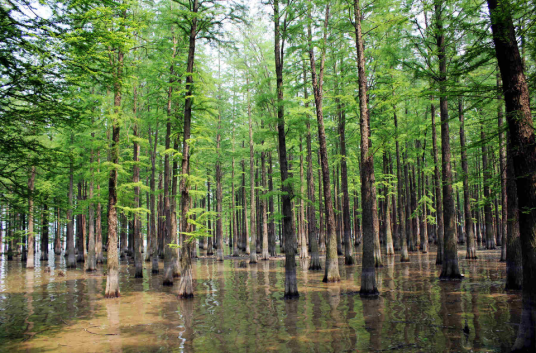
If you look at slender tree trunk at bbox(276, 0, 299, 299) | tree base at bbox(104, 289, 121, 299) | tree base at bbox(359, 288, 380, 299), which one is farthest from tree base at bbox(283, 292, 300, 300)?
tree base at bbox(104, 289, 121, 299)

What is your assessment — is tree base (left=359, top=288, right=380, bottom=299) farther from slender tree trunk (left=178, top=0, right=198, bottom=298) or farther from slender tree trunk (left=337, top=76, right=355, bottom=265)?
slender tree trunk (left=337, top=76, right=355, bottom=265)

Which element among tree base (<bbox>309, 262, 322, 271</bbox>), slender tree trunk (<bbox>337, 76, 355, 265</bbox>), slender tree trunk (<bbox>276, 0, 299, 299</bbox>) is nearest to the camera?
slender tree trunk (<bbox>276, 0, 299, 299</bbox>)

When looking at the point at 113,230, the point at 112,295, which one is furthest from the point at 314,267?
the point at 113,230

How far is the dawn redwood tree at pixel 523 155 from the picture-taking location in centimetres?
671

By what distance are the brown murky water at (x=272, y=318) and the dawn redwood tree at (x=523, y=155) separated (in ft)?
3.04

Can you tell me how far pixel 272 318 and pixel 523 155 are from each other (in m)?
8.23

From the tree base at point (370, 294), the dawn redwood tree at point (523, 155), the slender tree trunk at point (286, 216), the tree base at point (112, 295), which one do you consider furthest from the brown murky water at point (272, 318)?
A: the dawn redwood tree at point (523, 155)

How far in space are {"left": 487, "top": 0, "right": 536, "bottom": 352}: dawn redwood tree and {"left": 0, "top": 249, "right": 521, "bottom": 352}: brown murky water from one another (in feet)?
3.04

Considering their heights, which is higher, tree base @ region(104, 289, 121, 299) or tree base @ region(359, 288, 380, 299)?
tree base @ region(359, 288, 380, 299)

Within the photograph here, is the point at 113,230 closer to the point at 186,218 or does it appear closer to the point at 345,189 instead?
the point at 186,218

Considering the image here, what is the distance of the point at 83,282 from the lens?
21.2 metres

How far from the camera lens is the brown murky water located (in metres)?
8.30

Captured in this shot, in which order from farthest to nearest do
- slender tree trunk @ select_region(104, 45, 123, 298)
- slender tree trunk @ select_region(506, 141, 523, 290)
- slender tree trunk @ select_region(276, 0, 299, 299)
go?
slender tree trunk @ select_region(104, 45, 123, 298)
slender tree trunk @ select_region(276, 0, 299, 299)
slender tree trunk @ select_region(506, 141, 523, 290)

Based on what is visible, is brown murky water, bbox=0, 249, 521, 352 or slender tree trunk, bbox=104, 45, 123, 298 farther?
slender tree trunk, bbox=104, 45, 123, 298
